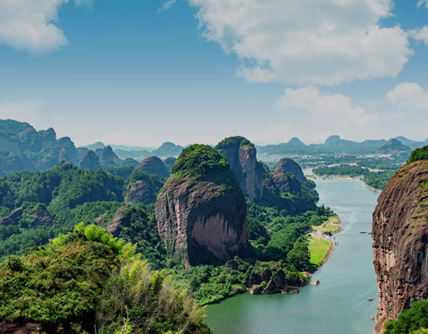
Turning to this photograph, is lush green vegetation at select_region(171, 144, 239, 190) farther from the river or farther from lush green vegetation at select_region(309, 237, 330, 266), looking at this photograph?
the river

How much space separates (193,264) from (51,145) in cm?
15897

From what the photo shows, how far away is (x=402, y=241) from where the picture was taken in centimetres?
2553

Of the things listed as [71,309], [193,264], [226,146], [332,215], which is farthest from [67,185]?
[71,309]

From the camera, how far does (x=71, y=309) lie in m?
13.5

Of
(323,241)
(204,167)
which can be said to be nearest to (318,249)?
(323,241)

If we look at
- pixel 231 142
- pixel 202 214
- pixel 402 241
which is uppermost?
pixel 231 142

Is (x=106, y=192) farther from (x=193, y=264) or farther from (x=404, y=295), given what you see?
(x=404, y=295)

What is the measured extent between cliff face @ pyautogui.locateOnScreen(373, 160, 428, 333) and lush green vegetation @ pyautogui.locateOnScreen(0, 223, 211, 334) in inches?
656

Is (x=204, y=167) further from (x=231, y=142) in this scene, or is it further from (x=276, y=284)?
(x=231, y=142)

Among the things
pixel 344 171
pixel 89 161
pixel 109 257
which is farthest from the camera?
pixel 344 171

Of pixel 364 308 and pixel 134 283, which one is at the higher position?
pixel 134 283

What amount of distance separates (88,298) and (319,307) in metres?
28.3

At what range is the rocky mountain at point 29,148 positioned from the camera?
147250mm

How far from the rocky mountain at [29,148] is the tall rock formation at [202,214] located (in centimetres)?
12079
